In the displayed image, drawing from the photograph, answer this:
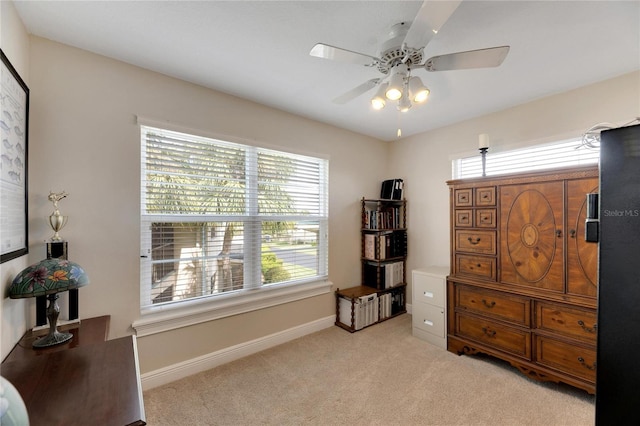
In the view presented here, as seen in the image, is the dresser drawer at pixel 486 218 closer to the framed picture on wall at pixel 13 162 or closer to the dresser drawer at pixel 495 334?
the dresser drawer at pixel 495 334

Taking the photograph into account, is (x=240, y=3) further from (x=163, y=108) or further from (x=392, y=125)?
(x=392, y=125)

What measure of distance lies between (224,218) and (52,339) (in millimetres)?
1322

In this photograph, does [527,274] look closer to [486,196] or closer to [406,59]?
[486,196]

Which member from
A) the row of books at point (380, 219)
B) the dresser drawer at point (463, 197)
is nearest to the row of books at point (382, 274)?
the row of books at point (380, 219)

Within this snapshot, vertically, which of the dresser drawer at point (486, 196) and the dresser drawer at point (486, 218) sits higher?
the dresser drawer at point (486, 196)

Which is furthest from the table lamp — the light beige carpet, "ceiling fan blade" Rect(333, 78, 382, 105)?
"ceiling fan blade" Rect(333, 78, 382, 105)

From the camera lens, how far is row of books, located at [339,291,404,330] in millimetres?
3039

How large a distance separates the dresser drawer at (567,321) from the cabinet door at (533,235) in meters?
0.16

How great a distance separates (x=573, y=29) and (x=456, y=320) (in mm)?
2364

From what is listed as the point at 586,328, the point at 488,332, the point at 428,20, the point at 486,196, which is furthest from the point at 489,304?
the point at 428,20

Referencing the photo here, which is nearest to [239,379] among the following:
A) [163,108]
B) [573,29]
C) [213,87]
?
[163,108]

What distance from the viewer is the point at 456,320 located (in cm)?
259

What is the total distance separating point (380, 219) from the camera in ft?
11.3

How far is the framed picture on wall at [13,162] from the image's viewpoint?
1.24 meters
